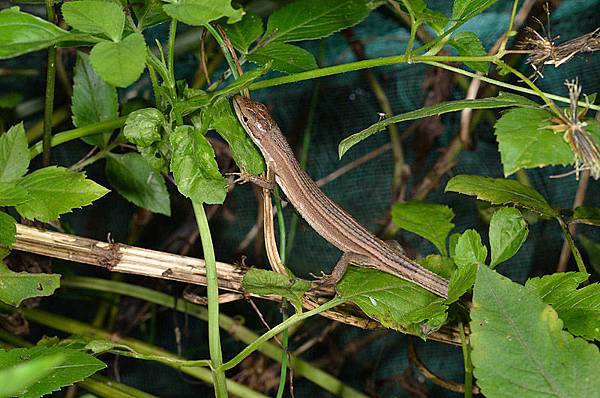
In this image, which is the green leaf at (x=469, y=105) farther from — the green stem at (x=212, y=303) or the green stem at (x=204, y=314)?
the green stem at (x=204, y=314)

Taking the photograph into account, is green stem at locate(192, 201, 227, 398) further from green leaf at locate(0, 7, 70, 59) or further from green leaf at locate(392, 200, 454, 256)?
green leaf at locate(392, 200, 454, 256)

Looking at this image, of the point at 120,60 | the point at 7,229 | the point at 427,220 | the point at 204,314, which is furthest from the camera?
the point at 204,314

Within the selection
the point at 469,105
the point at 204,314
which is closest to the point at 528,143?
the point at 469,105

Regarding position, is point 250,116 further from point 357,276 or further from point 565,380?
point 565,380

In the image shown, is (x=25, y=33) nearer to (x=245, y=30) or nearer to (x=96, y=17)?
(x=96, y=17)

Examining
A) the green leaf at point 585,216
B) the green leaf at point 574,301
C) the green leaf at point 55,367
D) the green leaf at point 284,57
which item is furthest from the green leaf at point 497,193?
the green leaf at point 55,367

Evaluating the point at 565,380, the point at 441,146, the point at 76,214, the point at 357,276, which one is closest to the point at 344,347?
the point at 441,146

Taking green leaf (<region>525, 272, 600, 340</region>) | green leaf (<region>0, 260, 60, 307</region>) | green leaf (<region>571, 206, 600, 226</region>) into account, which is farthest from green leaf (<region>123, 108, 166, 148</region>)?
green leaf (<region>571, 206, 600, 226</region>)
